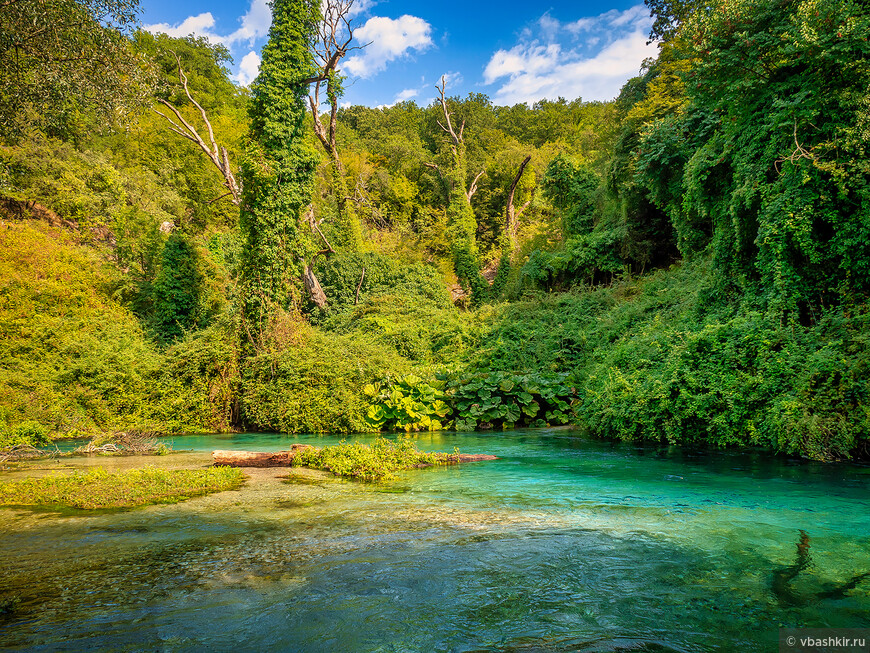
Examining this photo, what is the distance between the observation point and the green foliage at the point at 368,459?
21.9ft

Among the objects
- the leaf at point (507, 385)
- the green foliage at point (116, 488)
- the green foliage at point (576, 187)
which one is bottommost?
the green foliage at point (116, 488)

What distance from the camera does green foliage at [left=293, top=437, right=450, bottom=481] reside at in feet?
21.9

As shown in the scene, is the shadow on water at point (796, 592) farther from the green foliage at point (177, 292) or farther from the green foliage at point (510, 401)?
the green foliage at point (177, 292)

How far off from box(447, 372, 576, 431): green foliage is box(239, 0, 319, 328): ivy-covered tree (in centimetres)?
606

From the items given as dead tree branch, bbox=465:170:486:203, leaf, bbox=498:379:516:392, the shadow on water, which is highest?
dead tree branch, bbox=465:170:486:203

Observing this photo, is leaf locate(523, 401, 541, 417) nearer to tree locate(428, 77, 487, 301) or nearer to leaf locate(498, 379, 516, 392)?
leaf locate(498, 379, 516, 392)

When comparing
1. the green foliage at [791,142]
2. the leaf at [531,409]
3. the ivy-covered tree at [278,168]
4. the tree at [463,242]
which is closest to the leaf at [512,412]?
the leaf at [531,409]

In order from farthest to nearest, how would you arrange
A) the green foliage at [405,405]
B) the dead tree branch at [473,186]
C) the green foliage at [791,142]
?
the dead tree branch at [473,186] → the green foliage at [405,405] → the green foliage at [791,142]

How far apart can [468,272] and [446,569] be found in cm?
2621

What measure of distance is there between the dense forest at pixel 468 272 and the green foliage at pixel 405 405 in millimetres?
66

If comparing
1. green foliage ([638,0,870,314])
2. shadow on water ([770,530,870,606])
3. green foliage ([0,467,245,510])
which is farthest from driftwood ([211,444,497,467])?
green foliage ([638,0,870,314])

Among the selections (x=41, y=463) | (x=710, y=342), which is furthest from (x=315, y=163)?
(x=710, y=342)

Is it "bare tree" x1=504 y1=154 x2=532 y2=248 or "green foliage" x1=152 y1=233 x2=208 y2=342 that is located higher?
"bare tree" x1=504 y1=154 x2=532 y2=248

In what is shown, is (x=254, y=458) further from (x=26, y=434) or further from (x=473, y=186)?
(x=473, y=186)
